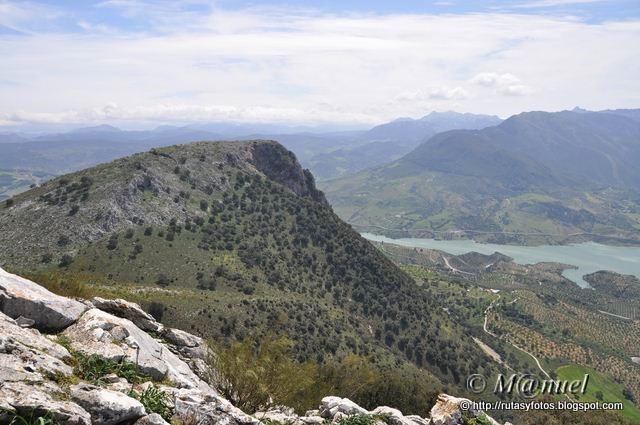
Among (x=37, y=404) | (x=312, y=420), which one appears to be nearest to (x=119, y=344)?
(x=37, y=404)

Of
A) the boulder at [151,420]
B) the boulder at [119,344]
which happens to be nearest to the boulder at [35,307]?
the boulder at [119,344]

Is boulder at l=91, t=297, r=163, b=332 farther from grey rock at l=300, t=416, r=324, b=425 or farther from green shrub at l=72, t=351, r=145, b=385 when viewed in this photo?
grey rock at l=300, t=416, r=324, b=425

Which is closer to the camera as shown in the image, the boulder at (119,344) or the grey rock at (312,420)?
the boulder at (119,344)

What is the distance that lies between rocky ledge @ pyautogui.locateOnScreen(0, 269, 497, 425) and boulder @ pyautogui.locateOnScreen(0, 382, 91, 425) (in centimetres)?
2

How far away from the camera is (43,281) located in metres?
27.1

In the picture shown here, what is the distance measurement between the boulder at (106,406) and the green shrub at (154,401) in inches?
38.5

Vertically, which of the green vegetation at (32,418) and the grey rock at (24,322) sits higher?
the grey rock at (24,322)

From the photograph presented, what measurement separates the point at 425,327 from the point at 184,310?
59.3 meters

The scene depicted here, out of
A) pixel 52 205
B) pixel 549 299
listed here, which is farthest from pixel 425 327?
pixel 549 299

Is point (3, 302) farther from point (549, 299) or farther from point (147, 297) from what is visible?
point (549, 299)

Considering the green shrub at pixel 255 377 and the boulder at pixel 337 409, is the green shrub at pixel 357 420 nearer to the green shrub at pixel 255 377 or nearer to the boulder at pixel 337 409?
the boulder at pixel 337 409

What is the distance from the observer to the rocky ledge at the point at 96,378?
12039 millimetres

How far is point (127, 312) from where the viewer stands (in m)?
25.0

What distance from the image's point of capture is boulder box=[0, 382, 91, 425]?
11.0 metres
